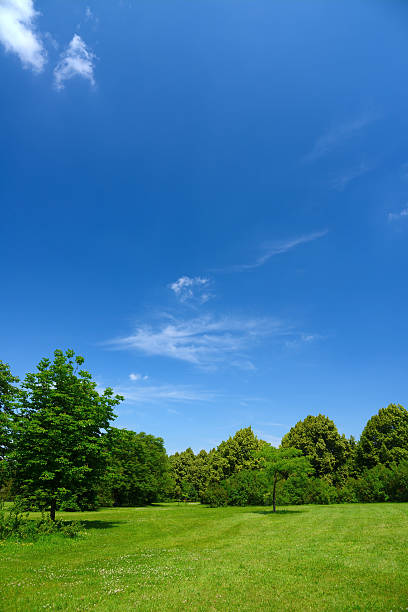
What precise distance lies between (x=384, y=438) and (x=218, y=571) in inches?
2108

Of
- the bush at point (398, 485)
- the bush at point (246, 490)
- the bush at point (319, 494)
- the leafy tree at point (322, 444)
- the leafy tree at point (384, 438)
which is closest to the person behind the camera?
the bush at point (398, 485)

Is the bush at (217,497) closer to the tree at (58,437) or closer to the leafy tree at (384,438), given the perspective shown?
the leafy tree at (384,438)

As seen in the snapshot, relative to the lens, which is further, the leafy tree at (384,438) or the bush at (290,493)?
the leafy tree at (384,438)

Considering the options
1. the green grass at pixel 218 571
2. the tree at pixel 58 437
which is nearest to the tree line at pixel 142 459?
the tree at pixel 58 437

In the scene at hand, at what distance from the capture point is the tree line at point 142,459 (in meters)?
24.7

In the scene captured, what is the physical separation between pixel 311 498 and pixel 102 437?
3186cm

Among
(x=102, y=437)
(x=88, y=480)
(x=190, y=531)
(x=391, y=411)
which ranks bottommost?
(x=190, y=531)

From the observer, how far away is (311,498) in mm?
44719

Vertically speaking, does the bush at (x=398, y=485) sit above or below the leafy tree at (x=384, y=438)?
below

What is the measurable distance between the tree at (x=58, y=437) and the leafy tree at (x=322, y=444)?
46873 millimetres

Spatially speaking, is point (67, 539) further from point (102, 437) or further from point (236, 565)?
point (236, 565)

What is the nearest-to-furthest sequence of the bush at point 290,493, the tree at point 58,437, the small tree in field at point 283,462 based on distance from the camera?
Answer: 1. the tree at point 58,437
2. the small tree in field at point 283,462
3. the bush at point 290,493

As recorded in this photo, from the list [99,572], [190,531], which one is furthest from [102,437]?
[99,572]

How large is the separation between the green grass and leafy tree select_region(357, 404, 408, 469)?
118 ft
